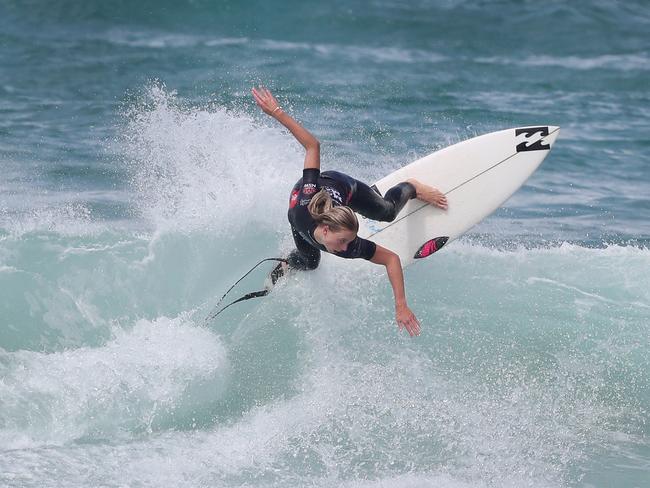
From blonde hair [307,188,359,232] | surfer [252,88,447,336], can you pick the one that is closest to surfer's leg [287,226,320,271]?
surfer [252,88,447,336]

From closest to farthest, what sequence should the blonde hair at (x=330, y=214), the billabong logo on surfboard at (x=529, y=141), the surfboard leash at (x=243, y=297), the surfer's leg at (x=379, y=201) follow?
the blonde hair at (x=330, y=214)
the surfer's leg at (x=379, y=201)
the surfboard leash at (x=243, y=297)
the billabong logo on surfboard at (x=529, y=141)

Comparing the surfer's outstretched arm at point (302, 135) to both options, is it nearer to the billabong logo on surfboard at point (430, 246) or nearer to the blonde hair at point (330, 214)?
the blonde hair at point (330, 214)

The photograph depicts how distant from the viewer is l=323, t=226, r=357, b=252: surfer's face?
5277 millimetres

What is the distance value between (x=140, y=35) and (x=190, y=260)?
34.3 feet

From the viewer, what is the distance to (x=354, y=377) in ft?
20.5

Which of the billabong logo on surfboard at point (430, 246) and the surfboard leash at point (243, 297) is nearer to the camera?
the surfboard leash at point (243, 297)

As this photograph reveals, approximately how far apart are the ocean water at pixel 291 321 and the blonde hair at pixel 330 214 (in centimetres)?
138

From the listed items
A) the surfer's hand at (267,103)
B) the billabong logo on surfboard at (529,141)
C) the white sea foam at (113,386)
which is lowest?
the white sea foam at (113,386)

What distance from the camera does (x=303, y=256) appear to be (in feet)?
21.4

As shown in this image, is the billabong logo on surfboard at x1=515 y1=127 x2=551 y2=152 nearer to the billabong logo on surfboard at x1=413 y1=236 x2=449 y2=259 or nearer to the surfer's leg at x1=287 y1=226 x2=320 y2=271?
the billabong logo on surfboard at x1=413 y1=236 x2=449 y2=259

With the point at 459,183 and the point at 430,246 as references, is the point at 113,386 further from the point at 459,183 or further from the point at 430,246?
the point at 459,183

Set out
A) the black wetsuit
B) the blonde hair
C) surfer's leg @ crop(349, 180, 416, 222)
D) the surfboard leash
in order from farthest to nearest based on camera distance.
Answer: the surfboard leash < surfer's leg @ crop(349, 180, 416, 222) < the black wetsuit < the blonde hair

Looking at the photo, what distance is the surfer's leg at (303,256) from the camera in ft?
21.0

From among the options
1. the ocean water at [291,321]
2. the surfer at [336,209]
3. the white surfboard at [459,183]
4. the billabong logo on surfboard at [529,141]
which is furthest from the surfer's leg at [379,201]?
the billabong logo on surfboard at [529,141]
